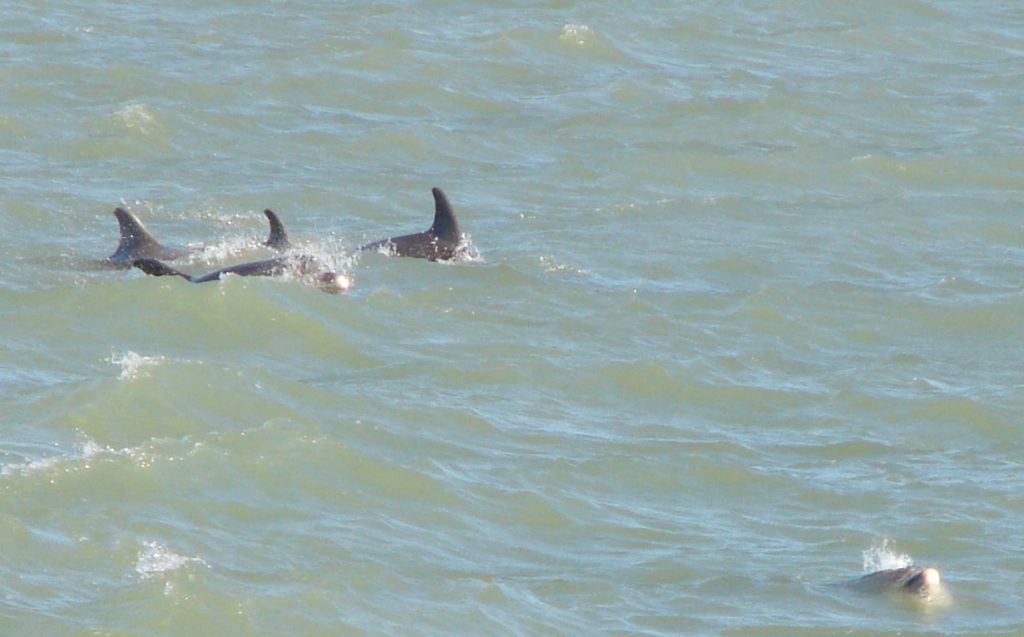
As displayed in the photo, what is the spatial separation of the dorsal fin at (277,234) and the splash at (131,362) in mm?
2970

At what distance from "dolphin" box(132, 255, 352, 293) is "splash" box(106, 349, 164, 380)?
5.74 ft

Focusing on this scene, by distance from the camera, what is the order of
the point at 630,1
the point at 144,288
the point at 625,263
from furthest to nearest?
the point at 630,1
the point at 625,263
the point at 144,288

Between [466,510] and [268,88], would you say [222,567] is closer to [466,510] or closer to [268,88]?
[466,510]

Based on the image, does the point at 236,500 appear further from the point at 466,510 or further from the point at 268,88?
the point at 268,88

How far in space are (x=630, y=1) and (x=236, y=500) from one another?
2069 centimetres

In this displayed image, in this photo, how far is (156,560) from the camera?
10.9m

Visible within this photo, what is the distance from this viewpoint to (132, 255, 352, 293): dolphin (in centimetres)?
1672

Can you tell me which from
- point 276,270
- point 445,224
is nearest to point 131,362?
point 276,270

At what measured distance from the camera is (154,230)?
1898cm

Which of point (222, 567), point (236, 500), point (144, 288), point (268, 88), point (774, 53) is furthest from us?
point (774, 53)

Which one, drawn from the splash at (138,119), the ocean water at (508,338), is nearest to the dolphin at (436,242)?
the ocean water at (508,338)

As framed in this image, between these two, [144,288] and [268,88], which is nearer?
[144,288]

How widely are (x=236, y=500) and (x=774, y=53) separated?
59.9 feet

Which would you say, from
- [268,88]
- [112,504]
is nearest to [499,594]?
[112,504]
